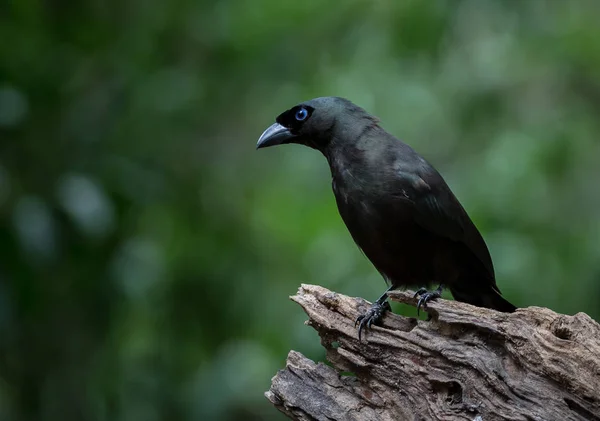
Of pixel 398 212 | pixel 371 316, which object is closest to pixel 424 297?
pixel 371 316

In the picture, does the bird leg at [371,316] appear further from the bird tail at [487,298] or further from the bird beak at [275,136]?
the bird beak at [275,136]

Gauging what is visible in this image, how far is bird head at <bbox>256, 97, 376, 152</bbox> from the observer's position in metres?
4.51

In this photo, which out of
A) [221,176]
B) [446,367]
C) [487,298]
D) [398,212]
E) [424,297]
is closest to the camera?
[446,367]

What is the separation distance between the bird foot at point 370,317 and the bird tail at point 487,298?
3.07 ft

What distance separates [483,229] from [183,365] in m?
2.36

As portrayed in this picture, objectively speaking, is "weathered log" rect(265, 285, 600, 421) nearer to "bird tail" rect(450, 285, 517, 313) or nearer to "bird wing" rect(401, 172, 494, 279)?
"bird wing" rect(401, 172, 494, 279)

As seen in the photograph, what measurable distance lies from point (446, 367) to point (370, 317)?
0.51m

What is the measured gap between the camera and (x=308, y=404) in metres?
3.46

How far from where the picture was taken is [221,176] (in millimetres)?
6629

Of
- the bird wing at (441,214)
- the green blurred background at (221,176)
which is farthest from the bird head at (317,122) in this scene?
the green blurred background at (221,176)

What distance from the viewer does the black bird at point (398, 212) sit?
4.09m

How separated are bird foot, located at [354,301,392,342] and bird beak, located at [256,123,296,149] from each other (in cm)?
129

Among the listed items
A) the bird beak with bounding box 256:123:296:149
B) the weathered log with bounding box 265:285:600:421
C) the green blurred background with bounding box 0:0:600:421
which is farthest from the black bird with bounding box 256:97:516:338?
the green blurred background with bounding box 0:0:600:421

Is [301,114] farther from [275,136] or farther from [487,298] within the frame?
[487,298]
